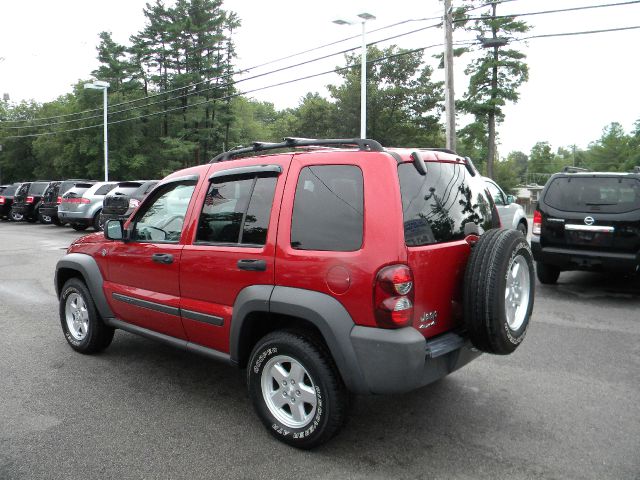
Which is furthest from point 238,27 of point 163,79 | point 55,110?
point 55,110

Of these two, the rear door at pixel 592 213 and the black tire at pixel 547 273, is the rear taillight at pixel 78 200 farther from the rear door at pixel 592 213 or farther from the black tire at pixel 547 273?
the rear door at pixel 592 213

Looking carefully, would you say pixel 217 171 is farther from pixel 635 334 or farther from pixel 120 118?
pixel 120 118

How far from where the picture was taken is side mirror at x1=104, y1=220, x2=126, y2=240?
4363 millimetres

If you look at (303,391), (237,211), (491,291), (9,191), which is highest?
(9,191)

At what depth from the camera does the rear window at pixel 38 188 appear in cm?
2406

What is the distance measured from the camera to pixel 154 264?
4102 mm

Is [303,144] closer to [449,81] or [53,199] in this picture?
[449,81]

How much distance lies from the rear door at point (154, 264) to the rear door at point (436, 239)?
5.72ft

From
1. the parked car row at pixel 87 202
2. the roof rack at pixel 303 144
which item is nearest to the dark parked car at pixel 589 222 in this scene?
the roof rack at pixel 303 144

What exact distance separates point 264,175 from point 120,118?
4364 cm

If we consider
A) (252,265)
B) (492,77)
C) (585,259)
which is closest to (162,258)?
(252,265)

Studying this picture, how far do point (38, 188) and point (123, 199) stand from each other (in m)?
11.0

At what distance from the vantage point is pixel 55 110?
53531 mm

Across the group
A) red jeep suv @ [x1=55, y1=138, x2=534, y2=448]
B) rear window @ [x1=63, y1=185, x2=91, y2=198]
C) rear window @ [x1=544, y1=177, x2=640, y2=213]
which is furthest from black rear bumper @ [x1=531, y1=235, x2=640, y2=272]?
rear window @ [x1=63, y1=185, x2=91, y2=198]
